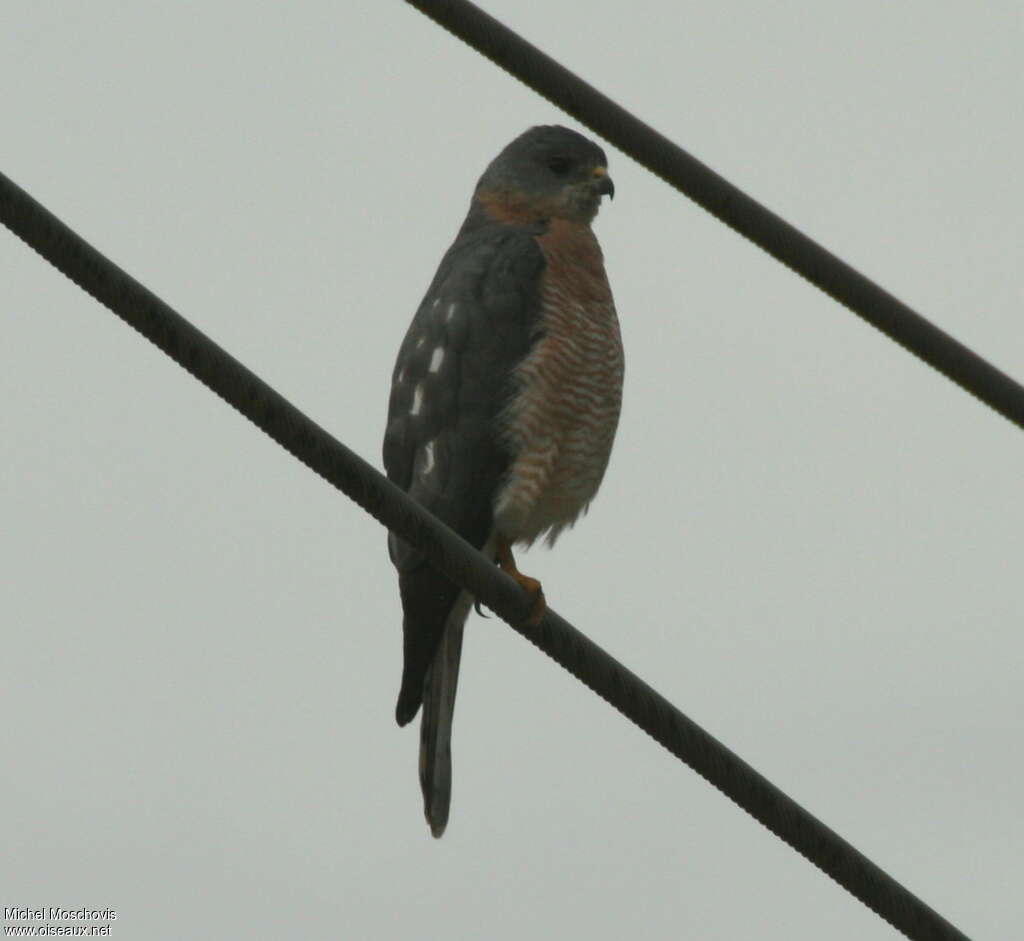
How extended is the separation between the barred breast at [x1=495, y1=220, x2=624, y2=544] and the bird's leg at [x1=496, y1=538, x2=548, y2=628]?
1.6 inches

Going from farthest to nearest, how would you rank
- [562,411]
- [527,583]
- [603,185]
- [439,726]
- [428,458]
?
[603,185] < [439,726] < [562,411] < [428,458] < [527,583]

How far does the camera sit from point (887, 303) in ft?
11.1

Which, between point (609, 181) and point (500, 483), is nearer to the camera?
point (500, 483)

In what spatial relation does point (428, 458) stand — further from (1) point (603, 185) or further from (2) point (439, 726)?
(1) point (603, 185)

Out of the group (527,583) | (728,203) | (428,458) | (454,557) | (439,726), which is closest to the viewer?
(728,203)

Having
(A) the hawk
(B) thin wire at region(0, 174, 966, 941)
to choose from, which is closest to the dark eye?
(A) the hawk

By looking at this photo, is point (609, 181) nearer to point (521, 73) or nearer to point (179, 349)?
point (521, 73)

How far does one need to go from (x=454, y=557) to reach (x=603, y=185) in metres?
3.92

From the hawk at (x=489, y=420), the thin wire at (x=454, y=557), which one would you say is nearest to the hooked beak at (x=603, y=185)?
the hawk at (x=489, y=420)

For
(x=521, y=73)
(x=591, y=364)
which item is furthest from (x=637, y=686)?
(x=591, y=364)

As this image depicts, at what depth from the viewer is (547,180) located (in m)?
7.48

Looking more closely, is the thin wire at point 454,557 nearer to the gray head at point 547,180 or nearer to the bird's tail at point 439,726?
the bird's tail at point 439,726

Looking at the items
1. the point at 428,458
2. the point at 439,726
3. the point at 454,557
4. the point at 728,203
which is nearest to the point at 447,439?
the point at 428,458

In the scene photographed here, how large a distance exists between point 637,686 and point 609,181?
3.97m
